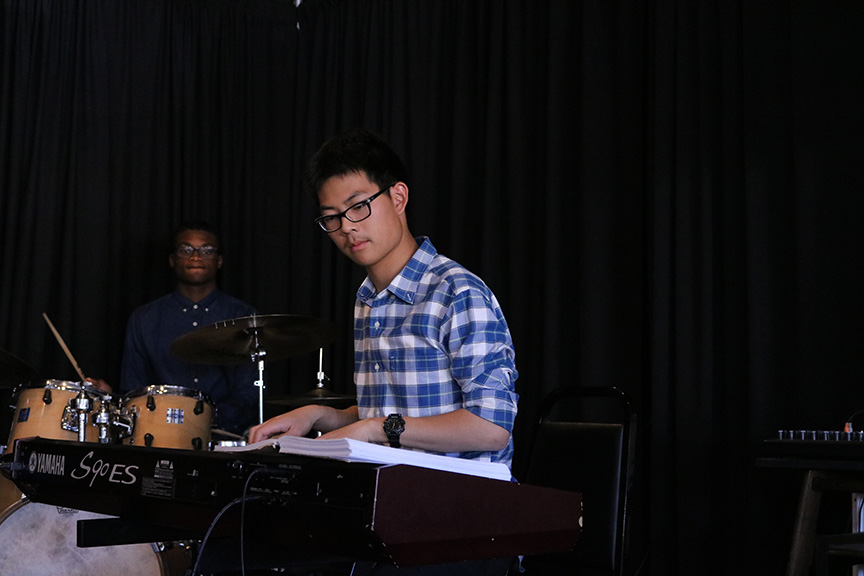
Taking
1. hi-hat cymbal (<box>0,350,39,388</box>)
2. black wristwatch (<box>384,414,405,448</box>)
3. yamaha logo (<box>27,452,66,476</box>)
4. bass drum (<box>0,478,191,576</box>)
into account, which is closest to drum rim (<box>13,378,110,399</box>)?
hi-hat cymbal (<box>0,350,39,388</box>)

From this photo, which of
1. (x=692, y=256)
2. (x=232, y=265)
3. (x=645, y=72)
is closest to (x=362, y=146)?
(x=692, y=256)

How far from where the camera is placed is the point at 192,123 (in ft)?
15.8

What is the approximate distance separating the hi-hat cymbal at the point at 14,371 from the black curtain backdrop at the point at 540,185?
951mm

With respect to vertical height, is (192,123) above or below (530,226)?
above

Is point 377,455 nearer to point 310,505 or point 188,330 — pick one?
point 310,505

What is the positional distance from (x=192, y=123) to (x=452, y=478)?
4.05 meters

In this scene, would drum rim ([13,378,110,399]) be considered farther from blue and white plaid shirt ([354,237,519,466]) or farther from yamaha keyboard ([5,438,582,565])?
yamaha keyboard ([5,438,582,565])

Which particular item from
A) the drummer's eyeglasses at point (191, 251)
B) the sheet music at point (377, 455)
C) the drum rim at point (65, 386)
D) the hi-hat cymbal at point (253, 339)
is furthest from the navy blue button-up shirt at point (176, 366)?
the sheet music at point (377, 455)

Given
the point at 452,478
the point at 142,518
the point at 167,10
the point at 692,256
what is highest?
the point at 167,10

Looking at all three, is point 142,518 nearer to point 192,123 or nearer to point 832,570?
point 832,570

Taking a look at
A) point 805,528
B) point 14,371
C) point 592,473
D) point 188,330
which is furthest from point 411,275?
point 188,330

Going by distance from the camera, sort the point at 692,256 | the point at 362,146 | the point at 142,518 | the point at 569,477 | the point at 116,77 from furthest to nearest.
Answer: the point at 116,77 < the point at 692,256 < the point at 569,477 < the point at 362,146 < the point at 142,518

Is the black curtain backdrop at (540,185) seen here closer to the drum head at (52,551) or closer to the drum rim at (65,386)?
the drum rim at (65,386)

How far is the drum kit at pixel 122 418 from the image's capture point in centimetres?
279
